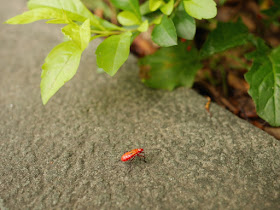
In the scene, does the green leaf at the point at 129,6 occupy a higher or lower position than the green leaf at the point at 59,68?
higher

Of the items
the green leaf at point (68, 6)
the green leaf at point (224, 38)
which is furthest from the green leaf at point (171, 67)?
the green leaf at point (68, 6)

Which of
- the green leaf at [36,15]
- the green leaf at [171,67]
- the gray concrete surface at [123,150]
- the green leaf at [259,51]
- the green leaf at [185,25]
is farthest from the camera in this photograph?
the green leaf at [171,67]

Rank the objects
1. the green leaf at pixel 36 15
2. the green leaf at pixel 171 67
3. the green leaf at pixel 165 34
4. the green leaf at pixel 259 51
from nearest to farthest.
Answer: the green leaf at pixel 36 15, the green leaf at pixel 165 34, the green leaf at pixel 259 51, the green leaf at pixel 171 67

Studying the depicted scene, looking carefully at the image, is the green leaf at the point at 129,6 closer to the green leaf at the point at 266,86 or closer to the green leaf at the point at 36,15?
the green leaf at the point at 36,15

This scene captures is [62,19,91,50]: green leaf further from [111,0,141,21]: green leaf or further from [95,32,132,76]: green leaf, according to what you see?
[111,0,141,21]: green leaf

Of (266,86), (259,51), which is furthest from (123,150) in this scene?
(259,51)

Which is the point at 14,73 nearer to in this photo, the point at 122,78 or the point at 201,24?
the point at 122,78

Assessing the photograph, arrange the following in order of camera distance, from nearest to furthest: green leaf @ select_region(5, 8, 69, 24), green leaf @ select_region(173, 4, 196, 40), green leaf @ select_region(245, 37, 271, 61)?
green leaf @ select_region(5, 8, 69, 24) < green leaf @ select_region(173, 4, 196, 40) < green leaf @ select_region(245, 37, 271, 61)

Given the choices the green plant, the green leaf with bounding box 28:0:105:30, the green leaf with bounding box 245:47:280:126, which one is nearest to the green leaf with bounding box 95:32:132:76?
the green plant
